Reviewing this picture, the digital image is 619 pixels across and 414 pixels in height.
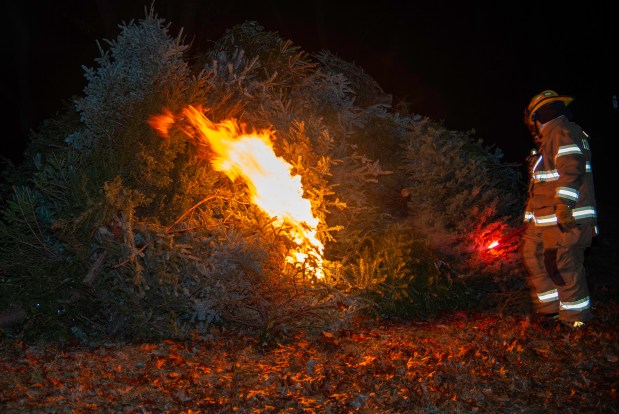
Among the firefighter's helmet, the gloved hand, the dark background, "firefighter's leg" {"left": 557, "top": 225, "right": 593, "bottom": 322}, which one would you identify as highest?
the dark background

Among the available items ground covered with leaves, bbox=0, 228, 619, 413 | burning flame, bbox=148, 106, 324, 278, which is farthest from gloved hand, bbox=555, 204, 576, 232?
burning flame, bbox=148, 106, 324, 278

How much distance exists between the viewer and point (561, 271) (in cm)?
716

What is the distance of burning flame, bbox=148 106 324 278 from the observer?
6.93 meters

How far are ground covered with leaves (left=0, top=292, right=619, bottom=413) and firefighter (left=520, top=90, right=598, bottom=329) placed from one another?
1.29 ft

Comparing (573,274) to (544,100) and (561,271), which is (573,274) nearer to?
(561,271)

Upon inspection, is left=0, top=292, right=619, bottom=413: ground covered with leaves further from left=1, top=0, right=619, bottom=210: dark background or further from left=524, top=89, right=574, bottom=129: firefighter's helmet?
left=1, top=0, right=619, bottom=210: dark background

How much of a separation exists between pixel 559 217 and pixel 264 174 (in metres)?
3.15

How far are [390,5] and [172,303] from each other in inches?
668

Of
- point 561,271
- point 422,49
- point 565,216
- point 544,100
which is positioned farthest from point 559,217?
point 422,49

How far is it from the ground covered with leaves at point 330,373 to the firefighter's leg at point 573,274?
23 cm

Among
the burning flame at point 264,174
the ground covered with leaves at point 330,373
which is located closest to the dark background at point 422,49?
the burning flame at point 264,174

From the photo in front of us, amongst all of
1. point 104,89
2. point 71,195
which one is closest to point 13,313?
point 71,195

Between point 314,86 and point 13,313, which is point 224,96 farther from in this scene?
point 13,313

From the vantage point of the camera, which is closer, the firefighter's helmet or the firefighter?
the firefighter
